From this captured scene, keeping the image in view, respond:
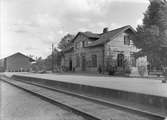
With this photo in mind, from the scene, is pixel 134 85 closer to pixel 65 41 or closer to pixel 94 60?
pixel 94 60

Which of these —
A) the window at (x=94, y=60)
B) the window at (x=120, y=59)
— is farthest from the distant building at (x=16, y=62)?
the window at (x=120, y=59)

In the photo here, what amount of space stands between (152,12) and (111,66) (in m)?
16.5

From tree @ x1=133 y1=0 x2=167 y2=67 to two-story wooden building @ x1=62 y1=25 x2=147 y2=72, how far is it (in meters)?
15.9

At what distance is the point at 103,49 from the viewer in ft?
96.1

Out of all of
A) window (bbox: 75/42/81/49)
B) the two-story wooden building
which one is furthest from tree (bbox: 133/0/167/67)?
window (bbox: 75/42/81/49)

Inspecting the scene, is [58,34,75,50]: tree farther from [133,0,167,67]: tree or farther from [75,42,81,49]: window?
[133,0,167,67]: tree

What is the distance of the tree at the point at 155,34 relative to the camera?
28.8ft

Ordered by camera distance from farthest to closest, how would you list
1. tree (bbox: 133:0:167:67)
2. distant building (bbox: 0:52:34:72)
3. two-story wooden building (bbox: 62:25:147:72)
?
distant building (bbox: 0:52:34:72), two-story wooden building (bbox: 62:25:147:72), tree (bbox: 133:0:167:67)

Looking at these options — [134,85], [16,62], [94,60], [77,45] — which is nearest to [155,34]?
[134,85]

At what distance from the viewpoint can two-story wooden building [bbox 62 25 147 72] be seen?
2919 cm

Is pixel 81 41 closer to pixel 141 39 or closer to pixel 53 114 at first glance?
pixel 141 39

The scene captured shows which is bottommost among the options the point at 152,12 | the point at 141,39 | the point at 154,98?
the point at 154,98

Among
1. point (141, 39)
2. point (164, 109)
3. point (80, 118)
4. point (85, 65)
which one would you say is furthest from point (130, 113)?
point (85, 65)

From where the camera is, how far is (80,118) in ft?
19.5
